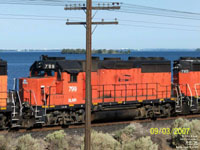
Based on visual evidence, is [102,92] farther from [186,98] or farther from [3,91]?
[186,98]

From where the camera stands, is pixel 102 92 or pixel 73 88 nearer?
pixel 73 88

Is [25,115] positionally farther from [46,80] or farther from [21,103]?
[46,80]

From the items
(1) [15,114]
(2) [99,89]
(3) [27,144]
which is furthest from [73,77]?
(3) [27,144]

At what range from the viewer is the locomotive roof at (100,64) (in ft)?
55.2

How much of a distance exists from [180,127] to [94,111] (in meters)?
4.93

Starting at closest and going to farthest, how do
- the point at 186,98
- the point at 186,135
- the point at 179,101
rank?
the point at 186,135 → the point at 179,101 → the point at 186,98

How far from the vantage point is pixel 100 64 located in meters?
18.3

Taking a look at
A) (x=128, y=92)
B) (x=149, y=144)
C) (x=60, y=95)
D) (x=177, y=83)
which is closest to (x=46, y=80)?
(x=60, y=95)

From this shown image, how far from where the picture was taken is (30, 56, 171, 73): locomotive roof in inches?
663

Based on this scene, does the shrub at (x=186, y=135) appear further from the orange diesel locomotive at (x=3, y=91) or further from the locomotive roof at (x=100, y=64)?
the orange diesel locomotive at (x=3, y=91)

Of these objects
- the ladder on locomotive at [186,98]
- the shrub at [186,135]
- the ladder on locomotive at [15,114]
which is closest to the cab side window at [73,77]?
the ladder on locomotive at [15,114]

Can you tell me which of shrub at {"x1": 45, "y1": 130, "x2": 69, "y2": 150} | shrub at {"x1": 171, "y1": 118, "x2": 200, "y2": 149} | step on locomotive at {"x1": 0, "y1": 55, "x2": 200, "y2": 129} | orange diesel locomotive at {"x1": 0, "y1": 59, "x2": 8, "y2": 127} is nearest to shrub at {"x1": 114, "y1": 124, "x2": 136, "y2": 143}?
shrub at {"x1": 171, "y1": 118, "x2": 200, "y2": 149}

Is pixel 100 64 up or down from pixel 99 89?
up
